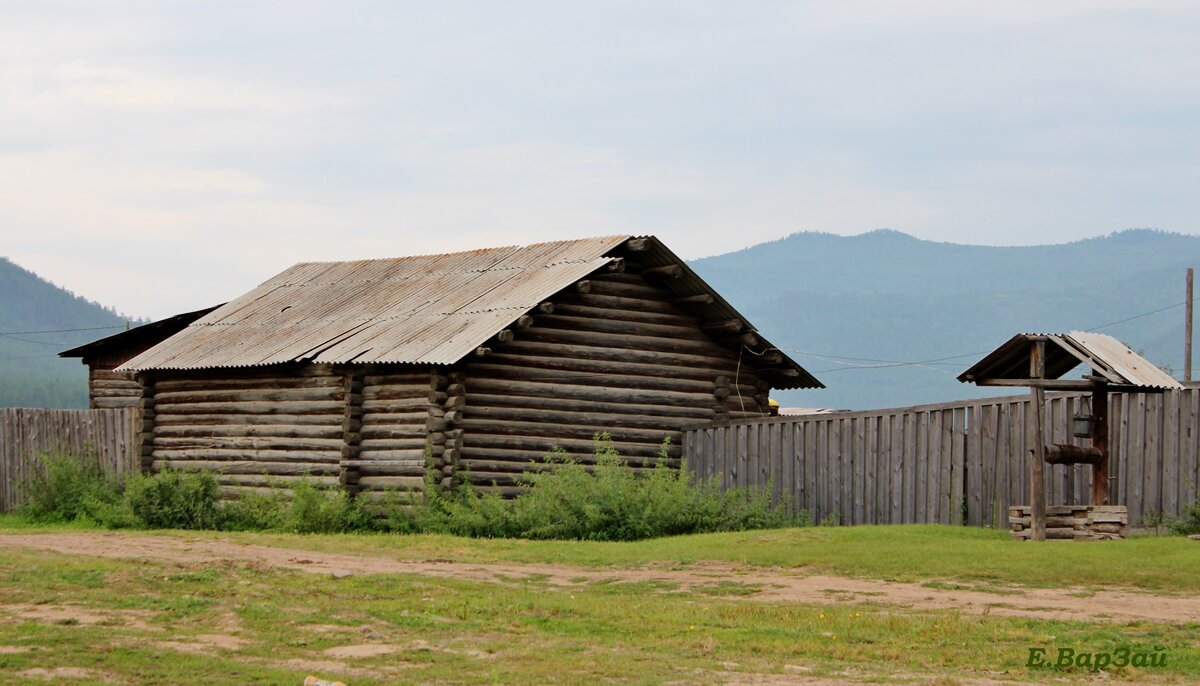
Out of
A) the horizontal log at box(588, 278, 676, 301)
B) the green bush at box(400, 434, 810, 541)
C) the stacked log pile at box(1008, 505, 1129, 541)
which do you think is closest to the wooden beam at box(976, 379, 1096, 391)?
the stacked log pile at box(1008, 505, 1129, 541)

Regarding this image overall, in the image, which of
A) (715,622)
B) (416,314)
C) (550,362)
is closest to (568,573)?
(715,622)

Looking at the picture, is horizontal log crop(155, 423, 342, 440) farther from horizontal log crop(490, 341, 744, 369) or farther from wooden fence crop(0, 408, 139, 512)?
horizontal log crop(490, 341, 744, 369)

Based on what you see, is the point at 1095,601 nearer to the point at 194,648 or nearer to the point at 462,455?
the point at 194,648

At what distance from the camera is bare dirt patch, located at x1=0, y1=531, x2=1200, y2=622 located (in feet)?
52.7

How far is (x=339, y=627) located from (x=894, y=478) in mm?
Result: 12411

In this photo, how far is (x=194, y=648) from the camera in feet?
44.5

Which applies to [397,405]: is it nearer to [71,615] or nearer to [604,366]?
[604,366]

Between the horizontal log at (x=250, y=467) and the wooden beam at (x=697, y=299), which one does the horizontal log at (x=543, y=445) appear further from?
the horizontal log at (x=250, y=467)

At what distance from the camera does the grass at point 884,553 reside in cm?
1827

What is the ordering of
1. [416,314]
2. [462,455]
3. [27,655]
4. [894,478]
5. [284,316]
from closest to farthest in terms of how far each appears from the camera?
[27,655] → [894,478] → [462,455] → [416,314] → [284,316]

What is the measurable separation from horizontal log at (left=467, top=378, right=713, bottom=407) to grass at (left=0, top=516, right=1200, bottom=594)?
3411 mm

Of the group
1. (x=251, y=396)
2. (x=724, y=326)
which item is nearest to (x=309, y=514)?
(x=251, y=396)

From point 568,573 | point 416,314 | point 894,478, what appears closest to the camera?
point 568,573

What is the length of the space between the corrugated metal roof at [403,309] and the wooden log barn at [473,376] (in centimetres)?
6
